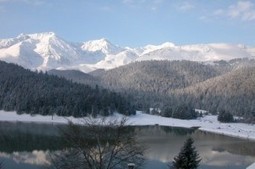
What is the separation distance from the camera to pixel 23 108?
16412 centimetres

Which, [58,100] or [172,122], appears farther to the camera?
[172,122]

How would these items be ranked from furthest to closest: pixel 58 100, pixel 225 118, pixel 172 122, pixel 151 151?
pixel 225 118 → pixel 172 122 → pixel 58 100 → pixel 151 151

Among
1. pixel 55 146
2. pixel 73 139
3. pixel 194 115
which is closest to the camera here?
pixel 73 139

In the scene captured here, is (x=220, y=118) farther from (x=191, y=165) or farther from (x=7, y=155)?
(x=191, y=165)

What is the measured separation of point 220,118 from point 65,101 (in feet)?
202

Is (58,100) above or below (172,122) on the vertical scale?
above

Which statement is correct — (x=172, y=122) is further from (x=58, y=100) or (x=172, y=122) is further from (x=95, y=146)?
(x=95, y=146)

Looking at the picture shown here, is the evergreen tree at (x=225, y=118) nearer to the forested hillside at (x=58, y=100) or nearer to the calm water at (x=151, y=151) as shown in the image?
the forested hillside at (x=58, y=100)

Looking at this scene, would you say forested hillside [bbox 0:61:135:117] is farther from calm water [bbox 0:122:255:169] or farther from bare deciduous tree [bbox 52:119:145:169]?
bare deciduous tree [bbox 52:119:145:169]

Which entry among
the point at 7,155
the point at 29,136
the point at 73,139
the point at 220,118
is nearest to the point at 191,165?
the point at 73,139

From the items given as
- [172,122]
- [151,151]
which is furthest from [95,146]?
[172,122]

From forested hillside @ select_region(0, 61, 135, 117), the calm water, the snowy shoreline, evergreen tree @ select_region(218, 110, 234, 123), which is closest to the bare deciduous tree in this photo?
the calm water

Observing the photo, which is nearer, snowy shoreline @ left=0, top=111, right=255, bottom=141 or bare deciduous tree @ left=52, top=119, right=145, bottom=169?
bare deciduous tree @ left=52, top=119, right=145, bottom=169

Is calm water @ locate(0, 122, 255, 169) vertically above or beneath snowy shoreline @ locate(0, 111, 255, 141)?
beneath
